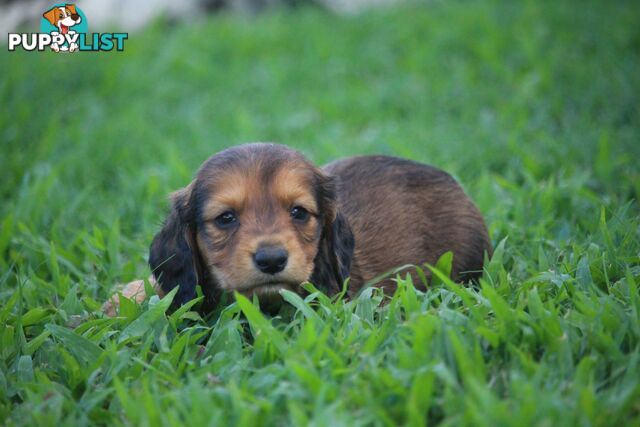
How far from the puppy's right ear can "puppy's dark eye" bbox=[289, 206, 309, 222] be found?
1.71ft

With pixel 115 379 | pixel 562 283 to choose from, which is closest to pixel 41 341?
pixel 115 379

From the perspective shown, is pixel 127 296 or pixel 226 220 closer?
pixel 226 220

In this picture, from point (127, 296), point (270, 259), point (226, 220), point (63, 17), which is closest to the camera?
point (270, 259)

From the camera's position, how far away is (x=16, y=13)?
9547 millimetres

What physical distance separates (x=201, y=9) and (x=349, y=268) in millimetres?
8546

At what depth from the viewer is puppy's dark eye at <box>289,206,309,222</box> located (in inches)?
141

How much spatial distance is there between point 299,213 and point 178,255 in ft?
2.04

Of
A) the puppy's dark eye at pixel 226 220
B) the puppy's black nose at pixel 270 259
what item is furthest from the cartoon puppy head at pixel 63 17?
the puppy's black nose at pixel 270 259

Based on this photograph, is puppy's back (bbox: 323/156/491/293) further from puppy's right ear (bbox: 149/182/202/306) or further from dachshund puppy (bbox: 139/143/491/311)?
puppy's right ear (bbox: 149/182/202/306)

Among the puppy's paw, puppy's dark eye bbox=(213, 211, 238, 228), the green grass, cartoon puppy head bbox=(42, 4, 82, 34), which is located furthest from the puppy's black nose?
cartoon puppy head bbox=(42, 4, 82, 34)

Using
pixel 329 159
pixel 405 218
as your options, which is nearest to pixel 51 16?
pixel 329 159

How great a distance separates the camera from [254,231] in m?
3.35

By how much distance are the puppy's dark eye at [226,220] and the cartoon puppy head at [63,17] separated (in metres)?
3.99

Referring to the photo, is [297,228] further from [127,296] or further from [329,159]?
[329,159]
